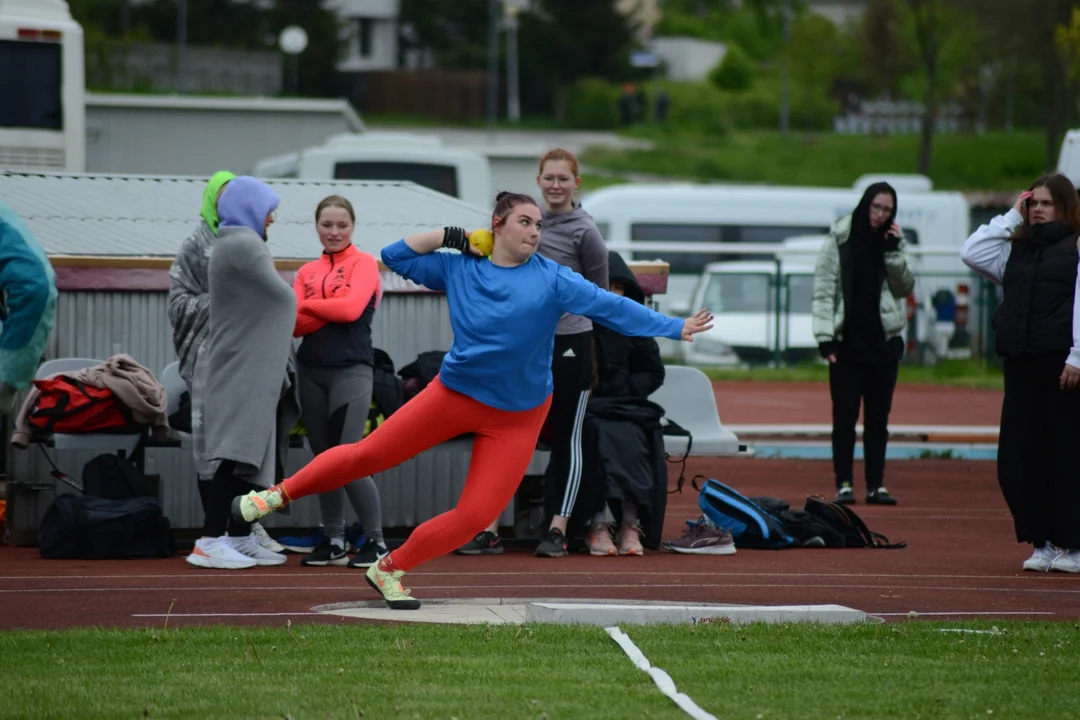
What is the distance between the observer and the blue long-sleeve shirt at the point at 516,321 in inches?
288

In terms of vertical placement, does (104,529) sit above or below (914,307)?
below

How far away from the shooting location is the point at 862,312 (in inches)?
477

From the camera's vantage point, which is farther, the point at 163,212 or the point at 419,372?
the point at 163,212

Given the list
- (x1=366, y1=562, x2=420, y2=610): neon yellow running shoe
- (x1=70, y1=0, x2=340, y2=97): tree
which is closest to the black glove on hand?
(x1=366, y1=562, x2=420, y2=610): neon yellow running shoe

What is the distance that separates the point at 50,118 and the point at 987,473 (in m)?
10.4

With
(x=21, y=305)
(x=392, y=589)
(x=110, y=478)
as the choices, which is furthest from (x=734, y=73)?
(x=21, y=305)

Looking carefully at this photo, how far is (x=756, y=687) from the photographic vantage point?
589 cm

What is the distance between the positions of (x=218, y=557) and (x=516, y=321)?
2548mm

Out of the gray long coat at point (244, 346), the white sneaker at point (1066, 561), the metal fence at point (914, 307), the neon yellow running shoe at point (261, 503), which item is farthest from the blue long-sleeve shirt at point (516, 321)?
the metal fence at point (914, 307)

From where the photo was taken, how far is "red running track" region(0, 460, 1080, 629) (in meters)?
7.73

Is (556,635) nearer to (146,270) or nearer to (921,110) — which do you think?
(146,270)

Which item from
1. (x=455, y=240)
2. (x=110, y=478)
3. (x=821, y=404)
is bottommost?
(x=821, y=404)

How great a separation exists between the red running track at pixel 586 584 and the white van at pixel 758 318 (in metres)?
13.3

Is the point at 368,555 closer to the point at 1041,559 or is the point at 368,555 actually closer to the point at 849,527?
the point at 849,527
